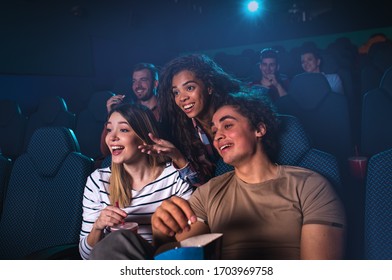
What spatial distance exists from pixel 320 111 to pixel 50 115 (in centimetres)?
104

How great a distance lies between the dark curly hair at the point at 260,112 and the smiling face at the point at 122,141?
0.30m

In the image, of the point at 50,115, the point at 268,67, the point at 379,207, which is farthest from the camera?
the point at 50,115

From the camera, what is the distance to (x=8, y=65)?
150 centimetres

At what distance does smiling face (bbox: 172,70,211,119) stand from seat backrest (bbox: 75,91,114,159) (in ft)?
0.92

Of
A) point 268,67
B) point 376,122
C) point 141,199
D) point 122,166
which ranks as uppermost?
point 268,67

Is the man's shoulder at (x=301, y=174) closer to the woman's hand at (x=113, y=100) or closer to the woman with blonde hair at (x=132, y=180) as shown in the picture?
the woman with blonde hair at (x=132, y=180)

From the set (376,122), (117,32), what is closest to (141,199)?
(117,32)

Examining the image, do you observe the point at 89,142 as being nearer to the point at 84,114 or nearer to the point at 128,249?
the point at 84,114

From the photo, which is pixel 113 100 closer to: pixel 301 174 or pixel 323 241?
pixel 301 174

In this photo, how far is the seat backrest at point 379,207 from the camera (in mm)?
992

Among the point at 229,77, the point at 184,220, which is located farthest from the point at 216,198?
the point at 229,77

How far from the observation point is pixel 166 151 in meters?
1.23

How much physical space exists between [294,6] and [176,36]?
440 mm

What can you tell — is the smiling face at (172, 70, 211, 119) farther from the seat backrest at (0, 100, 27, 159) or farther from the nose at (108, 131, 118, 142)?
the seat backrest at (0, 100, 27, 159)
